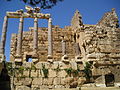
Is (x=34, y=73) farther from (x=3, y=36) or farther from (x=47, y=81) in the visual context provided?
(x=3, y=36)

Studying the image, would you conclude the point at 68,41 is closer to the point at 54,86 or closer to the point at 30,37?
the point at 30,37

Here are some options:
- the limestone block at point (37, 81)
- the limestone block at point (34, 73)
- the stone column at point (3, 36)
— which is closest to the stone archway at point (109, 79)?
the limestone block at point (37, 81)

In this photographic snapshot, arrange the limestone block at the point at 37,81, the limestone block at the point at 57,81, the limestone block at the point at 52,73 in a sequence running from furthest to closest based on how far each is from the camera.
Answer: the limestone block at the point at 52,73
the limestone block at the point at 57,81
the limestone block at the point at 37,81

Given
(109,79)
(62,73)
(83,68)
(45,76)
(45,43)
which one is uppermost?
(45,43)

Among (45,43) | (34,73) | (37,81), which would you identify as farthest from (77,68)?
(45,43)

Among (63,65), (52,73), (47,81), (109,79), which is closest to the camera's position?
(47,81)

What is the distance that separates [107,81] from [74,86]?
2.56m

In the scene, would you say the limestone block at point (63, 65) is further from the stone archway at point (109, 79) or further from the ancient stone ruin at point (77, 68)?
the stone archway at point (109, 79)

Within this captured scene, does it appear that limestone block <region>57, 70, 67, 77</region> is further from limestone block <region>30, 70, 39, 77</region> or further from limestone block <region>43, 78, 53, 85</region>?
limestone block <region>30, 70, 39, 77</region>

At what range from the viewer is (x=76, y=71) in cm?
954

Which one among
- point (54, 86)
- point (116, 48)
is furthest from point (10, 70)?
point (116, 48)

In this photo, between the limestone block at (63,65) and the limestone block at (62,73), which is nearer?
the limestone block at (62,73)

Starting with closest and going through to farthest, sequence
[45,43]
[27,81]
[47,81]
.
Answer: [27,81], [47,81], [45,43]

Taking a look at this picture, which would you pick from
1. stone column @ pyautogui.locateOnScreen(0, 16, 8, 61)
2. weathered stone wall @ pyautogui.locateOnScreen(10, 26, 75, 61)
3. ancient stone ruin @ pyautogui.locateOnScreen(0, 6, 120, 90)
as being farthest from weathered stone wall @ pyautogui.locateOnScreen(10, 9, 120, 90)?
weathered stone wall @ pyautogui.locateOnScreen(10, 26, 75, 61)
